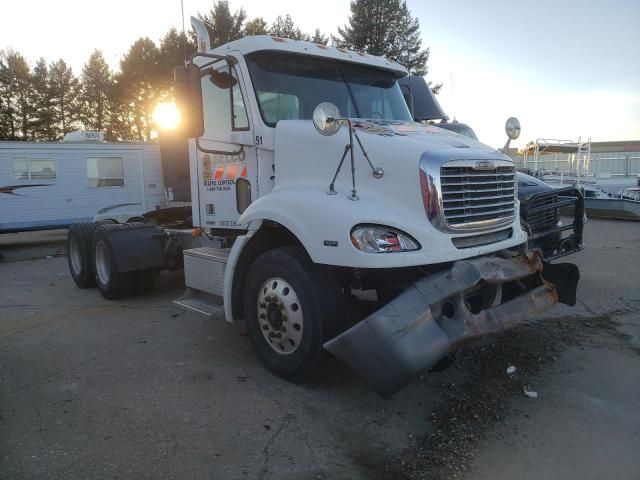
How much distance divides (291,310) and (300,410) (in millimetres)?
719

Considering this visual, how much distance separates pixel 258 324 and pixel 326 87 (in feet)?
7.45

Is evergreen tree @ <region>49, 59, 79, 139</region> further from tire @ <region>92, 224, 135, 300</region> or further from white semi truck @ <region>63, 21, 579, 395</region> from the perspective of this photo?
white semi truck @ <region>63, 21, 579, 395</region>

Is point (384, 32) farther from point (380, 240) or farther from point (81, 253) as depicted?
point (380, 240)

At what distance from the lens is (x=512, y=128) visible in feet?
16.4

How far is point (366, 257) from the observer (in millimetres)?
3135

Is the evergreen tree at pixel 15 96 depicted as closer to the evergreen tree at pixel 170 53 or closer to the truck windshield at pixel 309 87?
the evergreen tree at pixel 170 53

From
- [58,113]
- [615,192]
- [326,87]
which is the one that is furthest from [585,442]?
[58,113]

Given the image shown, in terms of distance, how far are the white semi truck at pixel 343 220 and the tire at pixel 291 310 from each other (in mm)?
12

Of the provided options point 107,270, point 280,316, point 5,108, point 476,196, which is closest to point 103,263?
point 107,270

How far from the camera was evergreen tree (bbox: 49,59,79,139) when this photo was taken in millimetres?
43062

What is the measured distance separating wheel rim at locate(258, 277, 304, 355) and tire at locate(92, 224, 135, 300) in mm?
3338

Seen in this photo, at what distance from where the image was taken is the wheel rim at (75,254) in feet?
24.9

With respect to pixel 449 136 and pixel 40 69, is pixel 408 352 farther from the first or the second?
pixel 40 69

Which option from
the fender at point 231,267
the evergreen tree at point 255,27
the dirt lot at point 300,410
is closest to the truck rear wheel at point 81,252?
the dirt lot at point 300,410
